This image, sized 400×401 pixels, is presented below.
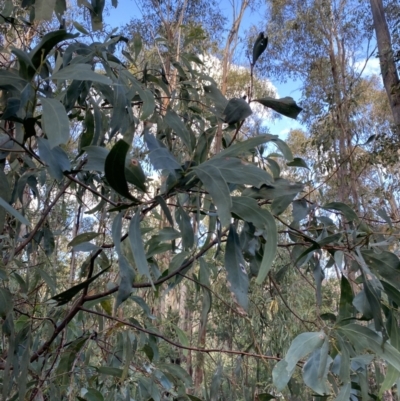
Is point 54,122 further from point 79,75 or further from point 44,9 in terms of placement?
point 44,9

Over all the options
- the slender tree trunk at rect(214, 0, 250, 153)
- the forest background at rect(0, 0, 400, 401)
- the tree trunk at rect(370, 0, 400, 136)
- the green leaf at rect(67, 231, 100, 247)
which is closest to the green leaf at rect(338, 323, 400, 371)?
the forest background at rect(0, 0, 400, 401)

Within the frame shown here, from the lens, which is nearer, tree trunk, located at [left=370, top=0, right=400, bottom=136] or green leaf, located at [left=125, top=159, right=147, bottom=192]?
green leaf, located at [left=125, top=159, right=147, bottom=192]

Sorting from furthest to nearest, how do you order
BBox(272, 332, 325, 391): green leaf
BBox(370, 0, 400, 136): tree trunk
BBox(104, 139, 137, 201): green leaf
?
BBox(370, 0, 400, 136): tree trunk
BBox(272, 332, 325, 391): green leaf
BBox(104, 139, 137, 201): green leaf

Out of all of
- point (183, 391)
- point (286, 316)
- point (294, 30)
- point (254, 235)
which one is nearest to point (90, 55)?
point (254, 235)

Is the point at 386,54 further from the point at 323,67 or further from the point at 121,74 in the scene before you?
the point at 121,74

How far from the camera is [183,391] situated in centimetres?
88

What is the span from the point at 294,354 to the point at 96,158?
293mm

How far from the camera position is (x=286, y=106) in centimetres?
54

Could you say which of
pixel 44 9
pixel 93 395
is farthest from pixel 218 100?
pixel 93 395

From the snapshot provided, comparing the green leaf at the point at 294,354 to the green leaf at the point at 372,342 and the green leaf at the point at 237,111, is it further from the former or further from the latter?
the green leaf at the point at 237,111

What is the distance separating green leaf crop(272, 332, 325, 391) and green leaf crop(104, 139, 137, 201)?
25 centimetres

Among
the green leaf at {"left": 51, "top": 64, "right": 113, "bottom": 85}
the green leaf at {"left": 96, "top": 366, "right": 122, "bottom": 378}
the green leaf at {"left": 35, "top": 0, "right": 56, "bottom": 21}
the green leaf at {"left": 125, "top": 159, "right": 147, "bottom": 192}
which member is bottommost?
the green leaf at {"left": 96, "top": 366, "right": 122, "bottom": 378}

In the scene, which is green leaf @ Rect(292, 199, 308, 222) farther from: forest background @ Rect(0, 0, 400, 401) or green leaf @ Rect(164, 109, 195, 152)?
green leaf @ Rect(164, 109, 195, 152)

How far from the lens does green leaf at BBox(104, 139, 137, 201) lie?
38cm
